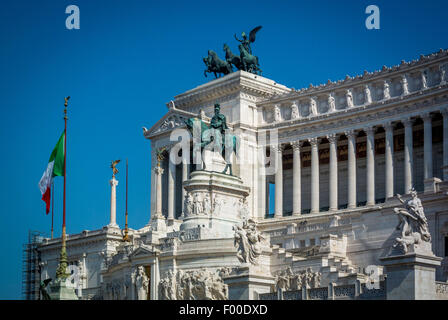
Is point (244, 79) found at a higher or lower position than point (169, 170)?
higher

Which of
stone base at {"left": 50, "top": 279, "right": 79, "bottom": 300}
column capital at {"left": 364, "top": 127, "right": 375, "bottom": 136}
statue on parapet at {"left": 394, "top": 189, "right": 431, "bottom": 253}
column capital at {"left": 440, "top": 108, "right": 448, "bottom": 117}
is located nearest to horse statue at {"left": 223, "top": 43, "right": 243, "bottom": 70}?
column capital at {"left": 364, "top": 127, "right": 375, "bottom": 136}

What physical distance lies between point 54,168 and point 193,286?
13.0 meters

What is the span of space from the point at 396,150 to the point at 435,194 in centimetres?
3552

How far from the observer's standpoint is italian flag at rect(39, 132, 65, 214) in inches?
2505

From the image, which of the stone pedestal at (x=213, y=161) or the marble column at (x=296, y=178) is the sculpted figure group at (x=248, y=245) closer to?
the stone pedestal at (x=213, y=161)

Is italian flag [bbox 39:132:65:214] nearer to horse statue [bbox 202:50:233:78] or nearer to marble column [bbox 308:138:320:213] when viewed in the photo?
marble column [bbox 308:138:320:213]

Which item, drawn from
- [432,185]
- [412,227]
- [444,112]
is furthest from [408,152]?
[412,227]

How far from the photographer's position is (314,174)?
334 feet

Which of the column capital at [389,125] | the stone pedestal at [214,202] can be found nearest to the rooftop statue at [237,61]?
the column capital at [389,125]

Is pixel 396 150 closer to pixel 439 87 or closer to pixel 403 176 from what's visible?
pixel 403 176

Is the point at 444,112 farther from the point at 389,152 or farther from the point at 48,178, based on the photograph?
the point at 48,178

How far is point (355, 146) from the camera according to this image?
329 feet
